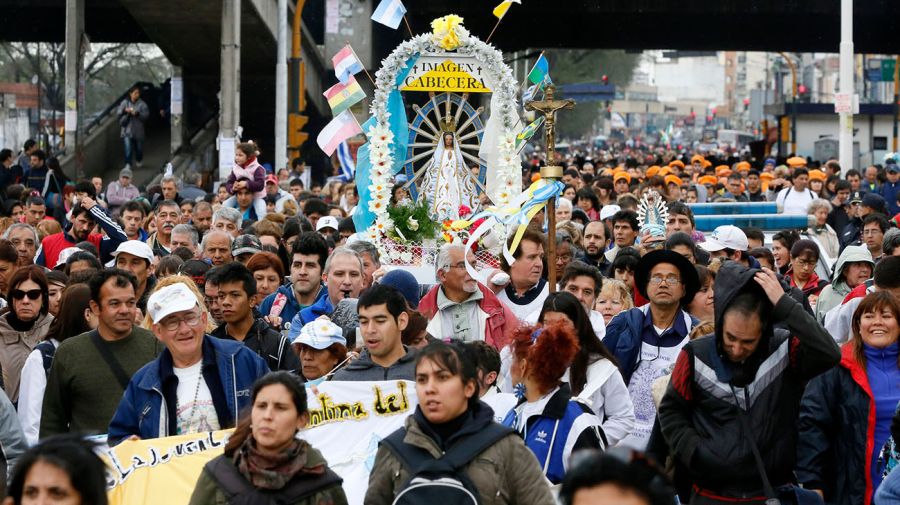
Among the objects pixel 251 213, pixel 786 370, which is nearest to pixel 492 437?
pixel 786 370

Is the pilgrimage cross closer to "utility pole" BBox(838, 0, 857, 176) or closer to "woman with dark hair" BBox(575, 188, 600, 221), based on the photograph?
"woman with dark hair" BBox(575, 188, 600, 221)

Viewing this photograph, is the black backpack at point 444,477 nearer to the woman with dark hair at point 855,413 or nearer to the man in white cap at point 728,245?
the woman with dark hair at point 855,413

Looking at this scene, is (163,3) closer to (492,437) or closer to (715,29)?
(715,29)

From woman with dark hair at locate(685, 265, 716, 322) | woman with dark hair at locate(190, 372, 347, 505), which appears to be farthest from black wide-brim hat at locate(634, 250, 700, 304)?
woman with dark hair at locate(190, 372, 347, 505)

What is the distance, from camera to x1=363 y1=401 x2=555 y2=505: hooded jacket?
5.93 meters

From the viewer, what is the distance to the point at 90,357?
800 cm

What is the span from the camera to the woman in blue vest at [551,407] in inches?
282

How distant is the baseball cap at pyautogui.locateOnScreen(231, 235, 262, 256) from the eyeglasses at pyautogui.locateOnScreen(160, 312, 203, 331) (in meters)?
4.92

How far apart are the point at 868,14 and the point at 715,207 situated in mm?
20428

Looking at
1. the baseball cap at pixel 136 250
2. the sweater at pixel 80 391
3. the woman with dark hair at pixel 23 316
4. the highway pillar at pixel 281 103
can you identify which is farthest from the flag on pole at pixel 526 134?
the highway pillar at pixel 281 103

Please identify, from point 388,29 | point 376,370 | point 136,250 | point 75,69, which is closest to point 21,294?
point 136,250

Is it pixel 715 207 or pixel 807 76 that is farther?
pixel 807 76

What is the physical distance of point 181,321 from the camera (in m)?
7.48

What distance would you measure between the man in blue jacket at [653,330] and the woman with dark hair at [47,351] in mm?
2890
